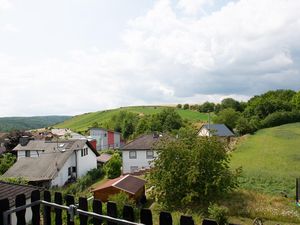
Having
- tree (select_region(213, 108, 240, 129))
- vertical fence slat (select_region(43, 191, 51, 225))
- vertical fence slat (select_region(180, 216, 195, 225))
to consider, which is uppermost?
tree (select_region(213, 108, 240, 129))

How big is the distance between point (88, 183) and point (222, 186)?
19.6 m

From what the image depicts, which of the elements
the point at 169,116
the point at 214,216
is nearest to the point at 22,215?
the point at 214,216

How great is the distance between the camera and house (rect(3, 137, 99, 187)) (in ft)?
120

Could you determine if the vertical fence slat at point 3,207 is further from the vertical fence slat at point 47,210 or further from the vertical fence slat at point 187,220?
the vertical fence slat at point 187,220

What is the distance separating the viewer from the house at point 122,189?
88.0 ft

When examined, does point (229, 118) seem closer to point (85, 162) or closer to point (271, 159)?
point (271, 159)

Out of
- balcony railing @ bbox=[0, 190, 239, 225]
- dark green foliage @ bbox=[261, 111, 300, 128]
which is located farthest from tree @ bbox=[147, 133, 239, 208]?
dark green foliage @ bbox=[261, 111, 300, 128]

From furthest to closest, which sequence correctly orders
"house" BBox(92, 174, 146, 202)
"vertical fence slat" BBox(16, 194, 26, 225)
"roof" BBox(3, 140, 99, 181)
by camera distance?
"roof" BBox(3, 140, 99, 181) → "house" BBox(92, 174, 146, 202) → "vertical fence slat" BBox(16, 194, 26, 225)

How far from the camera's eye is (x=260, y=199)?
26.6 meters

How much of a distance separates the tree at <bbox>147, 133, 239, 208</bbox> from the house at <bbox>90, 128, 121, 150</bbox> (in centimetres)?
5986

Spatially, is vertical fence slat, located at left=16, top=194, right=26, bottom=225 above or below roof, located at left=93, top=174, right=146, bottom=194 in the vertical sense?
above

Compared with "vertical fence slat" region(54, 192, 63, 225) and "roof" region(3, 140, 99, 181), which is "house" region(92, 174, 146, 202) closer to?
"roof" region(3, 140, 99, 181)

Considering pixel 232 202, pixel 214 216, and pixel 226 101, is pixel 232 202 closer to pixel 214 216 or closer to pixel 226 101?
pixel 214 216

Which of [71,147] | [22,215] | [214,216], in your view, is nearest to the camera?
[22,215]
